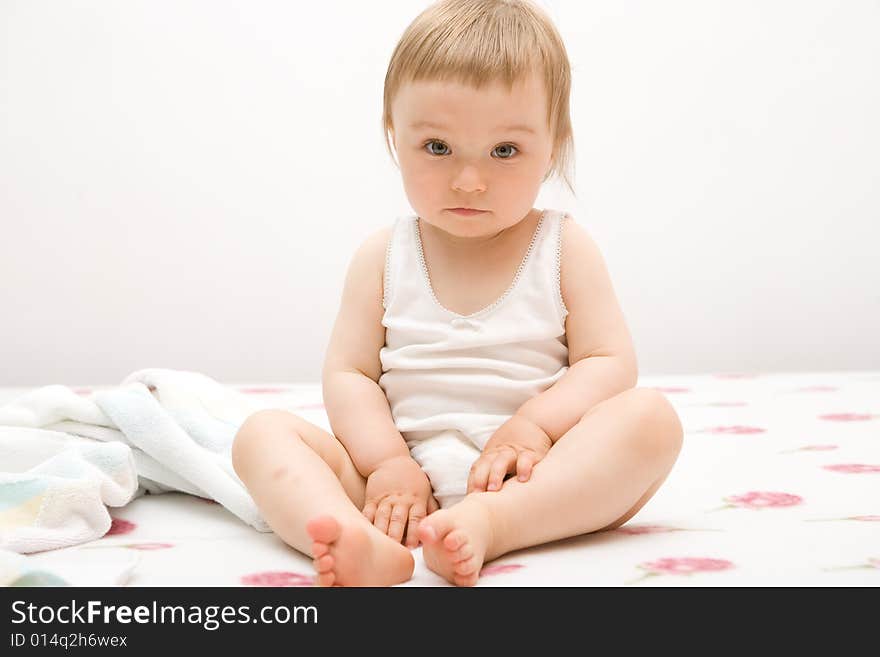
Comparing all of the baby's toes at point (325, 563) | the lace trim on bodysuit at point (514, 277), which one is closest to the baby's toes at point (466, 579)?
the baby's toes at point (325, 563)

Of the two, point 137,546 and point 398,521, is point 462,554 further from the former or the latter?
point 137,546

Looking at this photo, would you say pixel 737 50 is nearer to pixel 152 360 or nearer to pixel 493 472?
pixel 152 360

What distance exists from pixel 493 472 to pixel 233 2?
1.80 meters

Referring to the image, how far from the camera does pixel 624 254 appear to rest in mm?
2555

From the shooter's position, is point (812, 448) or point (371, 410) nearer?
point (371, 410)

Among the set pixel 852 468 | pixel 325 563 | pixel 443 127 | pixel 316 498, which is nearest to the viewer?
pixel 325 563

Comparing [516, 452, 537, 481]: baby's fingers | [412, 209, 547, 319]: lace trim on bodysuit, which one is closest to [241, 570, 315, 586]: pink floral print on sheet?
[516, 452, 537, 481]: baby's fingers

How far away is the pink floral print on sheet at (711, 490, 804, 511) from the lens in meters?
1.17

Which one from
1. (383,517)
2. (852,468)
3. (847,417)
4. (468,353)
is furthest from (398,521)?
(847,417)

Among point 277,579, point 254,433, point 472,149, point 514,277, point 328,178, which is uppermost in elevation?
point 328,178

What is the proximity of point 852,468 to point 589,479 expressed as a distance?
52 cm

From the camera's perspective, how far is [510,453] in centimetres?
103

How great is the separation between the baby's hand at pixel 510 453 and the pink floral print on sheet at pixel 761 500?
241 millimetres
